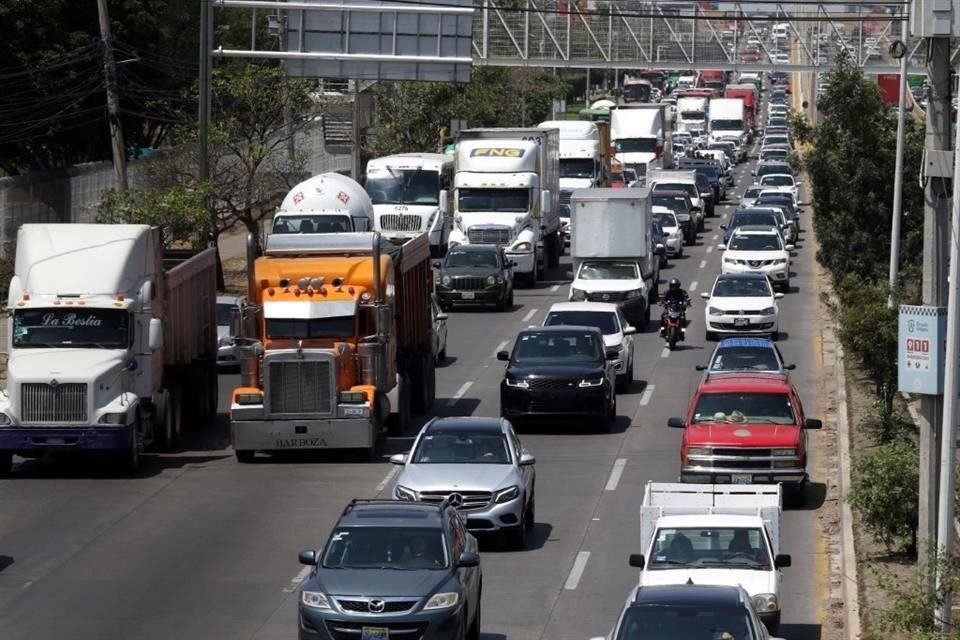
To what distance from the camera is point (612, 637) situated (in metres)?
15.3

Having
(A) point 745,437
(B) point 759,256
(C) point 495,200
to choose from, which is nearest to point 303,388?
(A) point 745,437

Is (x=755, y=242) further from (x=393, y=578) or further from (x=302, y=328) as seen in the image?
(x=393, y=578)

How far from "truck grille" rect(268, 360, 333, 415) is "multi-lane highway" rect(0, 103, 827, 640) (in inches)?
38.9

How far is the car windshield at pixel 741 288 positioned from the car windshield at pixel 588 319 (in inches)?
295

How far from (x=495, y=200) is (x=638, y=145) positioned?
1365 inches

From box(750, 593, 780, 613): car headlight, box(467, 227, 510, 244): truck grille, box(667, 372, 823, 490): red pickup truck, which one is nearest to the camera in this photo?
box(750, 593, 780, 613): car headlight

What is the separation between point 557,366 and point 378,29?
21300 millimetres

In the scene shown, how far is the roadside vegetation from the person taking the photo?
20.0m

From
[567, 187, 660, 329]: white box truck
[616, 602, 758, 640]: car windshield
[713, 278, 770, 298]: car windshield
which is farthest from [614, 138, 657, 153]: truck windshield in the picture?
[616, 602, 758, 640]: car windshield

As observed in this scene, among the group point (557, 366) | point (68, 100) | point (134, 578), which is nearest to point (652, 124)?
point (68, 100)

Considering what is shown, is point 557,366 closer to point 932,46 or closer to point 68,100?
point 932,46

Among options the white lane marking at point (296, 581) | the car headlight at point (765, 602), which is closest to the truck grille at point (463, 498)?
the white lane marking at point (296, 581)

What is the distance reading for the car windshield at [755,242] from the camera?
55062 millimetres

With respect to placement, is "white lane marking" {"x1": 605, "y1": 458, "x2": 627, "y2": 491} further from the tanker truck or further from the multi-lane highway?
the tanker truck
